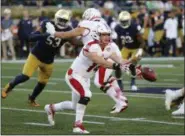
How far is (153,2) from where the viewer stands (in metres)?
30.1

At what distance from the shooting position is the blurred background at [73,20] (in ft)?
78.6

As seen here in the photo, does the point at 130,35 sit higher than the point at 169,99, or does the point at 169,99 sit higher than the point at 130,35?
the point at 130,35

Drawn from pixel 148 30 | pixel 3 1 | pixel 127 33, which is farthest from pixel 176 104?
pixel 3 1

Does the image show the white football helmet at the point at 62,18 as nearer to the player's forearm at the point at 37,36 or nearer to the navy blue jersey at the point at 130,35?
the player's forearm at the point at 37,36

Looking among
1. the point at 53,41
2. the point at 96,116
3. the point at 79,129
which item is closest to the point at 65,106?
the point at 79,129

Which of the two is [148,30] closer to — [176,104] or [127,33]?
[127,33]

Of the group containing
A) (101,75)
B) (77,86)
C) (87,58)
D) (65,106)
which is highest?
(87,58)

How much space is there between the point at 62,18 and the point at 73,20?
45.6 ft

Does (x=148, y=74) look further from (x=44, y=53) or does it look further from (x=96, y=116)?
(x=44, y=53)

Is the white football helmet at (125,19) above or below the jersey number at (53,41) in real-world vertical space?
below

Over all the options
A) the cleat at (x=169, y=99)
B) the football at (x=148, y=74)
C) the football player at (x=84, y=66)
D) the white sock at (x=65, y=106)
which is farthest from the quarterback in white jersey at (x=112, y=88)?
the football at (x=148, y=74)

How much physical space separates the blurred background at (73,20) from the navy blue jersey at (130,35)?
883 cm

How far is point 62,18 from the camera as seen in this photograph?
11289mm

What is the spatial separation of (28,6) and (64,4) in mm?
1852
